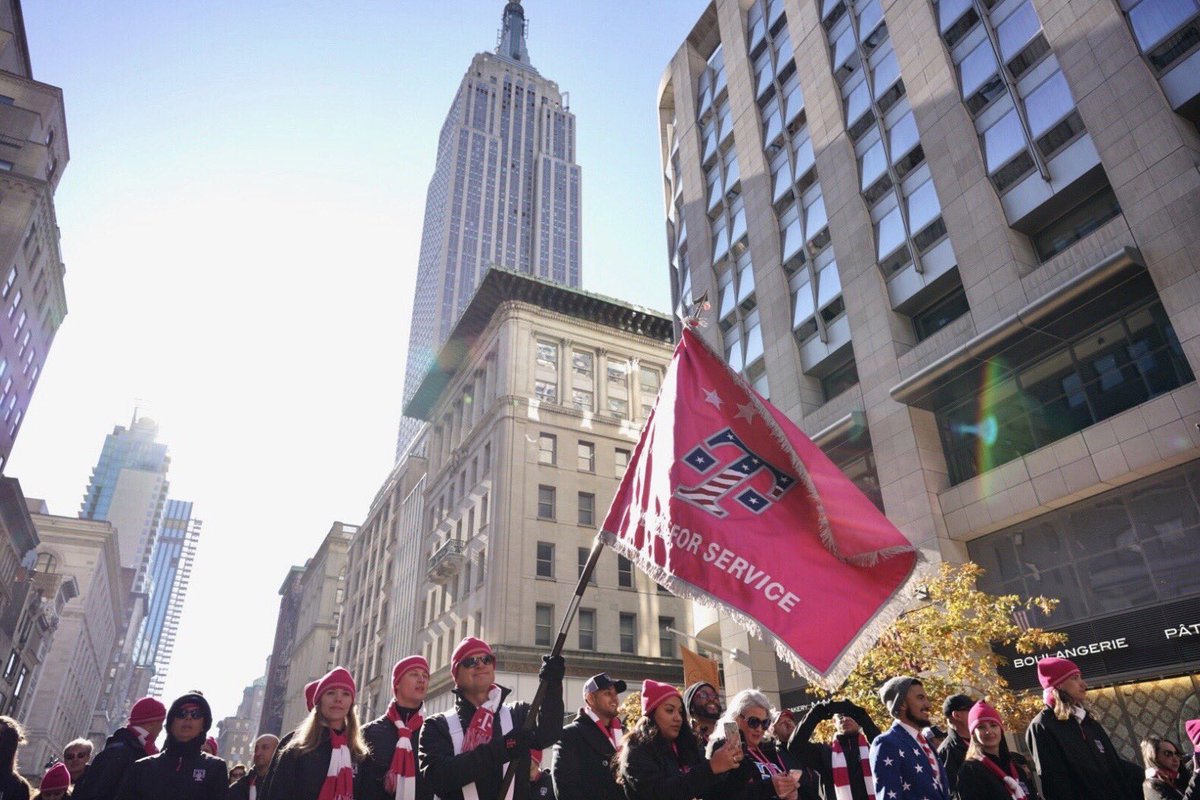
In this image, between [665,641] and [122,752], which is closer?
[122,752]

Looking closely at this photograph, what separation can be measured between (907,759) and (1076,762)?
1.47 metres

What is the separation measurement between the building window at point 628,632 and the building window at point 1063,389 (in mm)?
23561

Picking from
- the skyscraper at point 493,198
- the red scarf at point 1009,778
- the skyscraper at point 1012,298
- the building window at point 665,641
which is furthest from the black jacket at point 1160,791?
the skyscraper at point 493,198

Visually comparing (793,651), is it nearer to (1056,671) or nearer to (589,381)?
(1056,671)

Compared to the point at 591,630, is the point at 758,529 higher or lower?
lower

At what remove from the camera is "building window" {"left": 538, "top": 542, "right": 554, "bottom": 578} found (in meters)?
42.7

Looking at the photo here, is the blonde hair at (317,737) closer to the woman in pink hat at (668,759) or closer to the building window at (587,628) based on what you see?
the woman in pink hat at (668,759)

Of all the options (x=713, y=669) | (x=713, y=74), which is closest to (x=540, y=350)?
(x=713, y=74)

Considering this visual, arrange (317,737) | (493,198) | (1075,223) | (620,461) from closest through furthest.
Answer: (317,737)
(1075,223)
(620,461)
(493,198)

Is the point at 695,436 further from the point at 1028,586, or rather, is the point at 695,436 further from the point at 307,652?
the point at 307,652

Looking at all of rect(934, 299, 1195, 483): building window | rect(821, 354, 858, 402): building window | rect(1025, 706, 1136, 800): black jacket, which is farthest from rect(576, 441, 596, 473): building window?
rect(1025, 706, 1136, 800): black jacket

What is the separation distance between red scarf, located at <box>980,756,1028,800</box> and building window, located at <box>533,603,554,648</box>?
35677mm

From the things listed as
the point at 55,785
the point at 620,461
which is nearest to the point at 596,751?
the point at 55,785

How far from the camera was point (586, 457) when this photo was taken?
48.0 metres
